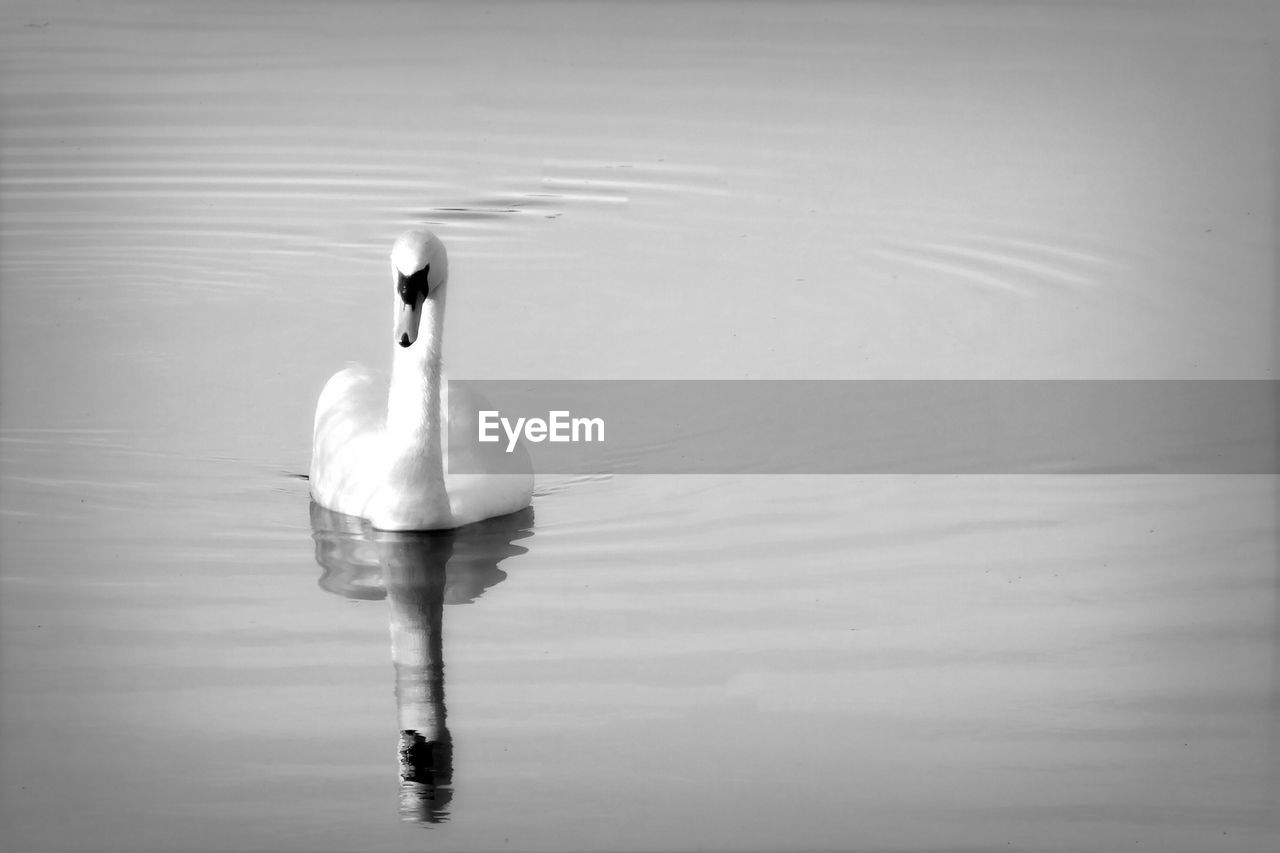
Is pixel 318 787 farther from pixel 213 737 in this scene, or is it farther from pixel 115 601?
pixel 115 601

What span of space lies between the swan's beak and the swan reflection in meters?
0.73

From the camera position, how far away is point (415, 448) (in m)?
7.30

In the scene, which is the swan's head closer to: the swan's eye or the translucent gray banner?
the swan's eye

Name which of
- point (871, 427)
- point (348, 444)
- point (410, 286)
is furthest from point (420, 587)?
point (871, 427)

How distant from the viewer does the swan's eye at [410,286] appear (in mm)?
7219

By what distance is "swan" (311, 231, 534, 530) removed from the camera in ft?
23.9

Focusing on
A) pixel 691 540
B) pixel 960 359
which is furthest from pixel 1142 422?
pixel 691 540

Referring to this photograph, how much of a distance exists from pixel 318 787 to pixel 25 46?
10.6 meters

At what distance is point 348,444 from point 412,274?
0.76m

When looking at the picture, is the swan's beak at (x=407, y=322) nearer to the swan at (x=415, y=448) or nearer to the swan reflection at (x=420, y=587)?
the swan at (x=415, y=448)

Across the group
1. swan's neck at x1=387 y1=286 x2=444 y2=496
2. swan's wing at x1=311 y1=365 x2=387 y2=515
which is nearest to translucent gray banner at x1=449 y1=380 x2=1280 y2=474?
swan's neck at x1=387 y1=286 x2=444 y2=496

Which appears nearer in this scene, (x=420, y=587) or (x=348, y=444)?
(x=420, y=587)

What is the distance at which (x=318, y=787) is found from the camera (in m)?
5.33

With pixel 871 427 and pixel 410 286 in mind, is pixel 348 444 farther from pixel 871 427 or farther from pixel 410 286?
pixel 871 427
